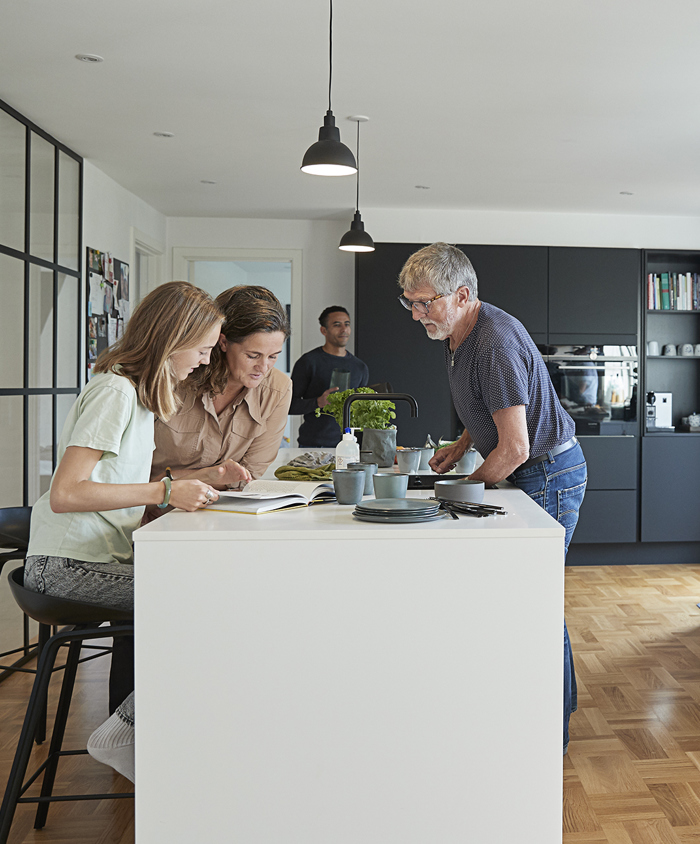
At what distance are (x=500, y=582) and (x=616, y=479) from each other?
4245mm

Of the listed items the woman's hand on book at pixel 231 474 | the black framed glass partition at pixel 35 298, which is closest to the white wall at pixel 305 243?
the black framed glass partition at pixel 35 298

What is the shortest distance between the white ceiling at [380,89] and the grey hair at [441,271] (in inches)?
33.8

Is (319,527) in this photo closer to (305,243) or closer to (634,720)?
(634,720)

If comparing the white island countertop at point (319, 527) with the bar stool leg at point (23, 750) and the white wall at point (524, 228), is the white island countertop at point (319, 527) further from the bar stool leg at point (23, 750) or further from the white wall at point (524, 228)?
the white wall at point (524, 228)

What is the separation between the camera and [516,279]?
555 cm

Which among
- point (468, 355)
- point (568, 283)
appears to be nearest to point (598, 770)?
point (468, 355)

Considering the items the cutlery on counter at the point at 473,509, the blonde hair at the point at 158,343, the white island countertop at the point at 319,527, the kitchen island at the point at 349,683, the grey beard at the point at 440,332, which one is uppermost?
the grey beard at the point at 440,332

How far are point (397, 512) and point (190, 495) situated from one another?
451 mm

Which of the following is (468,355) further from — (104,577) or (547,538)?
(104,577)

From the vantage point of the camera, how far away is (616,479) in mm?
5516

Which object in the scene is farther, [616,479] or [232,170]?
[616,479]

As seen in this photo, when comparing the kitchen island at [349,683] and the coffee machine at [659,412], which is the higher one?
the coffee machine at [659,412]

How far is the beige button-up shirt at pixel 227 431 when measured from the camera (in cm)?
233

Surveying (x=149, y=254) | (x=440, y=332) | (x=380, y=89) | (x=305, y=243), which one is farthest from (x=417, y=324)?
(x=440, y=332)
